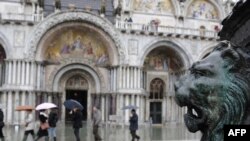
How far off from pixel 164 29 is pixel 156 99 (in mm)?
6124

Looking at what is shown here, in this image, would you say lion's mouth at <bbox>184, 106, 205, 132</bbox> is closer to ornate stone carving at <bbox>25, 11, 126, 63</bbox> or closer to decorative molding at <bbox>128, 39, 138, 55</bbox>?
ornate stone carving at <bbox>25, 11, 126, 63</bbox>

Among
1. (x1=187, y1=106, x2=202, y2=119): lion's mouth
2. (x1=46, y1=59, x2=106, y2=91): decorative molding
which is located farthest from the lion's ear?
(x1=46, y1=59, x2=106, y2=91): decorative molding

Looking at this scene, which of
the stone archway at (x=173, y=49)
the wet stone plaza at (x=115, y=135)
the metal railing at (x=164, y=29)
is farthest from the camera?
the stone archway at (x=173, y=49)

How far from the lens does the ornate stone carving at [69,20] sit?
2772 centimetres

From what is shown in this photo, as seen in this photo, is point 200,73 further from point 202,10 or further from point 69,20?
point 202,10

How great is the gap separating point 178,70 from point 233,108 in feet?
99.9

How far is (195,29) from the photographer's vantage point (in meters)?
32.0

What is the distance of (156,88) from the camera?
32906mm

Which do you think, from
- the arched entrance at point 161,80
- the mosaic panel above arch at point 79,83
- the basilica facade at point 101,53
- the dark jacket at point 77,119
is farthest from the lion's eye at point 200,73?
the arched entrance at point 161,80

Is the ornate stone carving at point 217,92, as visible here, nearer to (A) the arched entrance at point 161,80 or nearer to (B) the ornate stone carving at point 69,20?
(B) the ornate stone carving at point 69,20

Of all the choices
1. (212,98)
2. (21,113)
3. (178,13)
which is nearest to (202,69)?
(212,98)

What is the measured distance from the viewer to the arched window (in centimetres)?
3259

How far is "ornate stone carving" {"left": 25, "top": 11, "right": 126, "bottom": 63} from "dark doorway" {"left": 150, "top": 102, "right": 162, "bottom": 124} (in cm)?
568

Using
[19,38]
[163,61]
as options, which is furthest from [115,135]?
[163,61]
